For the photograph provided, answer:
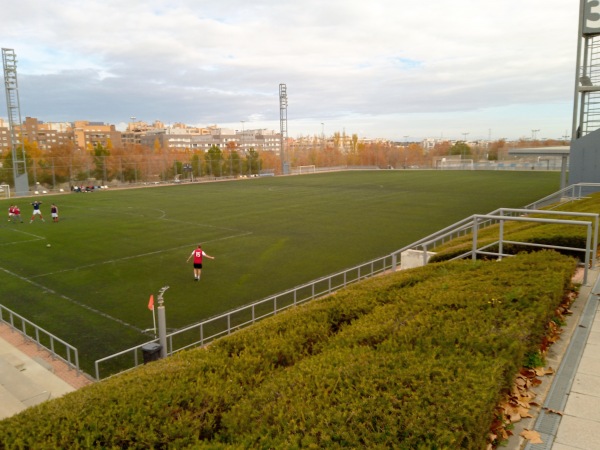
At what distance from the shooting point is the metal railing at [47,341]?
437 inches

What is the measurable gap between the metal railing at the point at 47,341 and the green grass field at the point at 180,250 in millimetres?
317

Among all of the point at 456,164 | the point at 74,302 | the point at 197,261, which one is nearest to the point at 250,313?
the point at 197,261

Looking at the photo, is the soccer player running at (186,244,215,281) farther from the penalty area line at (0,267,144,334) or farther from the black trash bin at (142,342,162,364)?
the black trash bin at (142,342,162,364)

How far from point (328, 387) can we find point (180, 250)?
20.0 meters

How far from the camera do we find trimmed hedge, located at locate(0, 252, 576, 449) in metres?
4.05

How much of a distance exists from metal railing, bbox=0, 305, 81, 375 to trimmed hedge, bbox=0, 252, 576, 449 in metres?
6.22

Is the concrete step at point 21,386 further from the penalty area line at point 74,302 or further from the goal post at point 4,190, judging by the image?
the goal post at point 4,190

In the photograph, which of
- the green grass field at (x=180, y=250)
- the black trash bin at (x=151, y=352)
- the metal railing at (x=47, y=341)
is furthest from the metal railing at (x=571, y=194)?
the metal railing at (x=47, y=341)

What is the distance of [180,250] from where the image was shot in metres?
23.6

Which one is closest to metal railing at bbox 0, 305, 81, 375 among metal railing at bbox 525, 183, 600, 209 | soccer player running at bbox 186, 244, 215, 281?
soccer player running at bbox 186, 244, 215, 281

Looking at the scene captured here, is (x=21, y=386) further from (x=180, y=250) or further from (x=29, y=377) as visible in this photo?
(x=180, y=250)

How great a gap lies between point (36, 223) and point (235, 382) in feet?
106

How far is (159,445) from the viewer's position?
429 cm

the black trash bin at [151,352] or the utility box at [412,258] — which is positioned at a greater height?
the utility box at [412,258]
